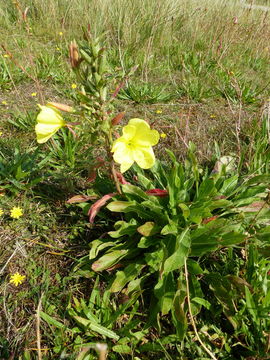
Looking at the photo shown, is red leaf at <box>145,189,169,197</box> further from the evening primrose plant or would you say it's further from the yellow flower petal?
the yellow flower petal

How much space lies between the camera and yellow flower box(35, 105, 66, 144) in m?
1.27

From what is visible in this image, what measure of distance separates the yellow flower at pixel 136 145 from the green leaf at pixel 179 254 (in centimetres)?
42

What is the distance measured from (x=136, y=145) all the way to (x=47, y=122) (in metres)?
0.42

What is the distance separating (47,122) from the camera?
1.29 metres

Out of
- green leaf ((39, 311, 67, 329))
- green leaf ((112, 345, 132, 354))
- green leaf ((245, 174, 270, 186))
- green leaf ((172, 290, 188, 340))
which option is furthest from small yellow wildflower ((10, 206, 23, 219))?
green leaf ((245, 174, 270, 186))

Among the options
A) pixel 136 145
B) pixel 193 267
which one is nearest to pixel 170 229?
pixel 193 267

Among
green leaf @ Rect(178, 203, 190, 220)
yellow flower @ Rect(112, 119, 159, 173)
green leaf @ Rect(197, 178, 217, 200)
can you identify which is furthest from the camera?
green leaf @ Rect(197, 178, 217, 200)

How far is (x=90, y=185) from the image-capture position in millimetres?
2021

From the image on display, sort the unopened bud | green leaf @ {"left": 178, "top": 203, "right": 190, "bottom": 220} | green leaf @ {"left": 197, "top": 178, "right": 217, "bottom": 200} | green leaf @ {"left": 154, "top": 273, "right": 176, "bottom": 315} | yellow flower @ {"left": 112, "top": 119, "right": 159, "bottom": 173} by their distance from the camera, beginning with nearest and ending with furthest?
the unopened bud → yellow flower @ {"left": 112, "top": 119, "right": 159, "bottom": 173} → green leaf @ {"left": 154, "top": 273, "right": 176, "bottom": 315} → green leaf @ {"left": 178, "top": 203, "right": 190, "bottom": 220} → green leaf @ {"left": 197, "top": 178, "right": 217, "bottom": 200}

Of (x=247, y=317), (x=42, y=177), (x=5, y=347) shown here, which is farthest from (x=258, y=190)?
(x=5, y=347)

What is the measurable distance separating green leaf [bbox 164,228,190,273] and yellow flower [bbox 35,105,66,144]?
2.66 feet

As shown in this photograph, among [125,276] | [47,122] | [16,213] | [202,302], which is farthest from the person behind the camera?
[16,213]

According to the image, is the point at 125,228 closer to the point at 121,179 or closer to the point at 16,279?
the point at 121,179

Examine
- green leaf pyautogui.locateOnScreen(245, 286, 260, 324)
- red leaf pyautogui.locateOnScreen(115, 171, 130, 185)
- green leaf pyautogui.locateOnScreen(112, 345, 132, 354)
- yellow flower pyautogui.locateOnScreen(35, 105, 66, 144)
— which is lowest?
green leaf pyautogui.locateOnScreen(112, 345, 132, 354)
